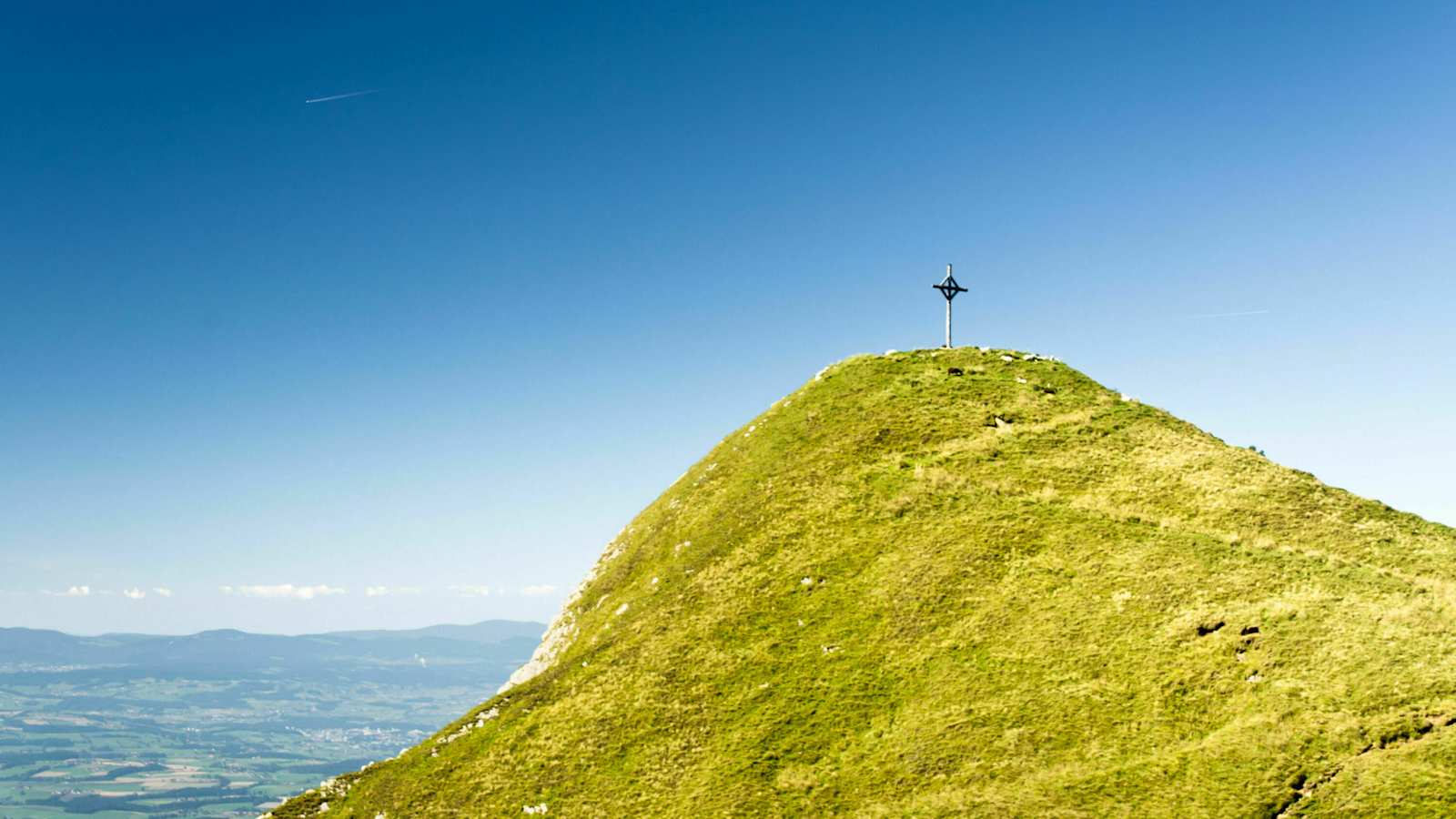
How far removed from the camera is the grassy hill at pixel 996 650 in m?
30.2

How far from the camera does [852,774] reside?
3416 centimetres

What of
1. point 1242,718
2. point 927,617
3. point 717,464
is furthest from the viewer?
point 717,464

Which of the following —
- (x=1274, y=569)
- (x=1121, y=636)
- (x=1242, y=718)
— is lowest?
(x=1242, y=718)

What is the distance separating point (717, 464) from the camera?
212ft

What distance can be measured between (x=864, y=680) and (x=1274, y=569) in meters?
20.4

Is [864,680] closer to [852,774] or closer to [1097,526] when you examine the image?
[852,774]

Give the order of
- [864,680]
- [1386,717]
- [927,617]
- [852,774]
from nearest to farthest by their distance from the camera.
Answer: [1386,717]
[852,774]
[864,680]
[927,617]

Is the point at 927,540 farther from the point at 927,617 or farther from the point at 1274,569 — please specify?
the point at 1274,569

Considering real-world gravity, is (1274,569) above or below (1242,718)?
Answer: above

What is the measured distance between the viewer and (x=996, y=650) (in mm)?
38094

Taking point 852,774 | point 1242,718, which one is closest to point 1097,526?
point 1242,718

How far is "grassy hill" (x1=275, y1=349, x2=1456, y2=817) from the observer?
3017 centimetres

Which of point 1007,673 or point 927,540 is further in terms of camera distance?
point 927,540

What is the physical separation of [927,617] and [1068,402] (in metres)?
24.8
